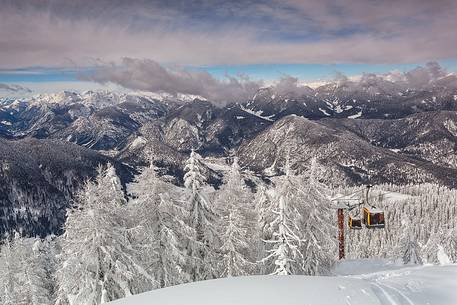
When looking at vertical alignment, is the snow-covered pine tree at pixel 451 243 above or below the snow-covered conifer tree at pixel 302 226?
below

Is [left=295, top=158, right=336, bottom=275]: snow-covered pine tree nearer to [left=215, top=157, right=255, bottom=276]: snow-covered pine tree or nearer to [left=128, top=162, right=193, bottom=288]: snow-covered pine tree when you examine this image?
[left=215, top=157, right=255, bottom=276]: snow-covered pine tree

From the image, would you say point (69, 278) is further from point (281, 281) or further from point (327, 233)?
point (327, 233)

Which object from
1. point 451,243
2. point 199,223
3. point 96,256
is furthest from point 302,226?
point 451,243

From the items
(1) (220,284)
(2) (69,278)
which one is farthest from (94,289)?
(1) (220,284)

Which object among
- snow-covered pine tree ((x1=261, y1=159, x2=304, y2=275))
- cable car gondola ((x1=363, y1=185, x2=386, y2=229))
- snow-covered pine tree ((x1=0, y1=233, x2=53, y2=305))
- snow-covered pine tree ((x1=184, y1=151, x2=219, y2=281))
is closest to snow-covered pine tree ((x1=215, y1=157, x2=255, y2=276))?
snow-covered pine tree ((x1=184, y1=151, x2=219, y2=281))

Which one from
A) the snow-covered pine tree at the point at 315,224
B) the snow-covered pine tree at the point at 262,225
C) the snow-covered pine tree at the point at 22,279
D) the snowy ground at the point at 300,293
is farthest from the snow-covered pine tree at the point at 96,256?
the snow-covered pine tree at the point at 22,279

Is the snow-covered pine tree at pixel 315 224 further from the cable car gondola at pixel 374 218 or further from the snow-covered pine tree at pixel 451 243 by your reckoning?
the snow-covered pine tree at pixel 451 243
